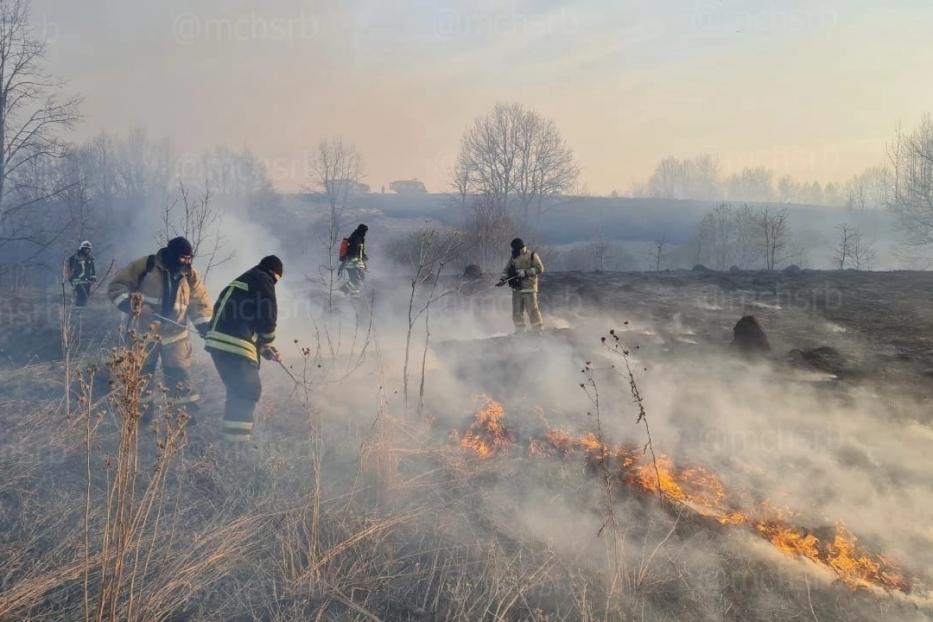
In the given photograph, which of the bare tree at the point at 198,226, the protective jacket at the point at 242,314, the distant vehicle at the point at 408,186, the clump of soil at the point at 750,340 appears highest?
the distant vehicle at the point at 408,186

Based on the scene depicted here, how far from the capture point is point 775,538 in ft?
12.0

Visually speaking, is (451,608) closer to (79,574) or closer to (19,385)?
(79,574)

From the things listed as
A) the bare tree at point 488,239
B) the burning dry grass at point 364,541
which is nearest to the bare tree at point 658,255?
the bare tree at point 488,239

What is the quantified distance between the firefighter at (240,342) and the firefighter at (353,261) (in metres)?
5.84

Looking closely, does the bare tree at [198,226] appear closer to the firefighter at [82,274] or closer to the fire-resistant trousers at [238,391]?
the firefighter at [82,274]

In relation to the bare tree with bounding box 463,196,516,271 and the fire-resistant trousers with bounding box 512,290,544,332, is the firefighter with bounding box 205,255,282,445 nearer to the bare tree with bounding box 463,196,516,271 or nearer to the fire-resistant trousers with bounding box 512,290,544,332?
the fire-resistant trousers with bounding box 512,290,544,332

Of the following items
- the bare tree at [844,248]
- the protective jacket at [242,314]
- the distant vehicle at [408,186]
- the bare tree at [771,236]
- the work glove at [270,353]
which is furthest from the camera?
the distant vehicle at [408,186]

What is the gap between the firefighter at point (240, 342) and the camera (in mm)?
4480

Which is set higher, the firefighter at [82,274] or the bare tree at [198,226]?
the bare tree at [198,226]

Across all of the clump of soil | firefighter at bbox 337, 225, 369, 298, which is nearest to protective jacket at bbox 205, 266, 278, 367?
firefighter at bbox 337, 225, 369, 298

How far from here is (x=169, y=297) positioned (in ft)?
16.7

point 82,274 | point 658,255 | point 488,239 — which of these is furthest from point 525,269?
point 658,255

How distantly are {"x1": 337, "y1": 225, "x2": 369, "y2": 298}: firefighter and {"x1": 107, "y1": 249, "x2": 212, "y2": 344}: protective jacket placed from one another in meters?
5.20

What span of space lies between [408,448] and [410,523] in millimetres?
1186
